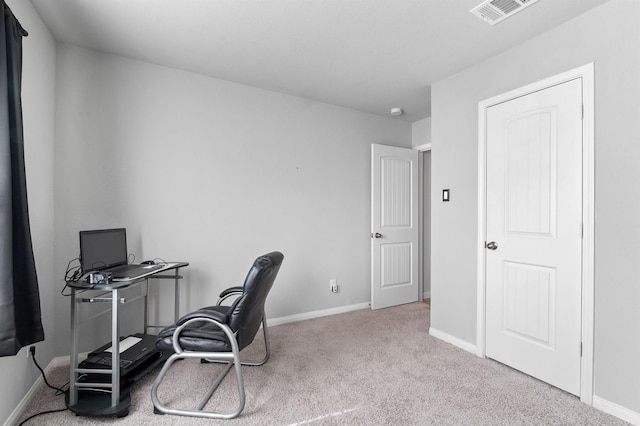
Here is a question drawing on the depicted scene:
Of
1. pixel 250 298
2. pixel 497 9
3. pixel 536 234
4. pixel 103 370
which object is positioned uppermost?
pixel 497 9

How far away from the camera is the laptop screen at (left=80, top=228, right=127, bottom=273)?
2.12m

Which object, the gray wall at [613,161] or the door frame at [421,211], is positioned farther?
the door frame at [421,211]

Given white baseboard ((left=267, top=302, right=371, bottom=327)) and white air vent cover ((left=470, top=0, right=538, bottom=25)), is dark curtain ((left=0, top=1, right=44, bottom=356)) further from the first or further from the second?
white air vent cover ((left=470, top=0, right=538, bottom=25))

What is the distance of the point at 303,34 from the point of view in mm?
2336

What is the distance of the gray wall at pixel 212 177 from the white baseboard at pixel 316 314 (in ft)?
0.17

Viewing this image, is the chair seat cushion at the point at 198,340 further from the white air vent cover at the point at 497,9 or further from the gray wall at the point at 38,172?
the white air vent cover at the point at 497,9

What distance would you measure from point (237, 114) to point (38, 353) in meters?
2.50

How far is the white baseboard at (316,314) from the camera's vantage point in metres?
3.45

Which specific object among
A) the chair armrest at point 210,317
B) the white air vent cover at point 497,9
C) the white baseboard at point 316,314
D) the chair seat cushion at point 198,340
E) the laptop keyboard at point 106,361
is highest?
the white air vent cover at point 497,9

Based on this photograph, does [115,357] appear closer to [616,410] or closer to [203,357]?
[203,357]

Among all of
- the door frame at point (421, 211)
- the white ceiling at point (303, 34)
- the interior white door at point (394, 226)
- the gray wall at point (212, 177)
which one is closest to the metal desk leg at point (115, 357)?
the gray wall at point (212, 177)

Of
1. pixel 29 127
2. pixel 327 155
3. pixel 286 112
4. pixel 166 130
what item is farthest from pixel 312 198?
pixel 29 127

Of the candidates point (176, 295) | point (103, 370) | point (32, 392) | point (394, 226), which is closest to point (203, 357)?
point (103, 370)

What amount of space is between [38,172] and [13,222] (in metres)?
0.73
